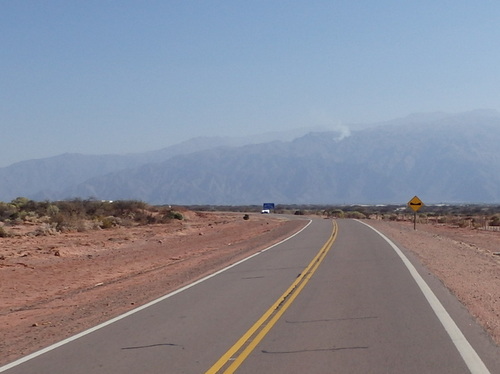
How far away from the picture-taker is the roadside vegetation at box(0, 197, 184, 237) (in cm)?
4519

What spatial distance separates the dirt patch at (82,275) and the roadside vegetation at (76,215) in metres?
1.96

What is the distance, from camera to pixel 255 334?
1112 centimetres

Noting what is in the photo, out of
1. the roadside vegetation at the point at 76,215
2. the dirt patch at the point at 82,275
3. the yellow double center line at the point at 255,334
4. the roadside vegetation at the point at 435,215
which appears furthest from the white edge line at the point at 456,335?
the roadside vegetation at the point at 435,215

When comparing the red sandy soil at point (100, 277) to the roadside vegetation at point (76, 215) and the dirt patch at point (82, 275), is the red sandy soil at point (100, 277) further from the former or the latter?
the roadside vegetation at point (76, 215)

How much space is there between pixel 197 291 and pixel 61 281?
7398 mm

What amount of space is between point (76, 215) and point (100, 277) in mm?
27270

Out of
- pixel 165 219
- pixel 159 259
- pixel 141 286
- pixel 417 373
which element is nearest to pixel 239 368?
pixel 417 373

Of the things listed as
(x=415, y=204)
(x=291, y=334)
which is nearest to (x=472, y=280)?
(x=291, y=334)

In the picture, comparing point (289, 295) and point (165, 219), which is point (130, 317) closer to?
point (289, 295)

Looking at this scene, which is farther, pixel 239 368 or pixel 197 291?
pixel 197 291

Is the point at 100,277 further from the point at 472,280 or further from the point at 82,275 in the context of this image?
the point at 472,280

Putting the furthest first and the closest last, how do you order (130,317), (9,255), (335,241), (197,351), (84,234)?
(84,234), (335,241), (9,255), (130,317), (197,351)

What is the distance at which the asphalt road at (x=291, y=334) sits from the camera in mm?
9164

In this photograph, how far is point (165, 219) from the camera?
198 ft
